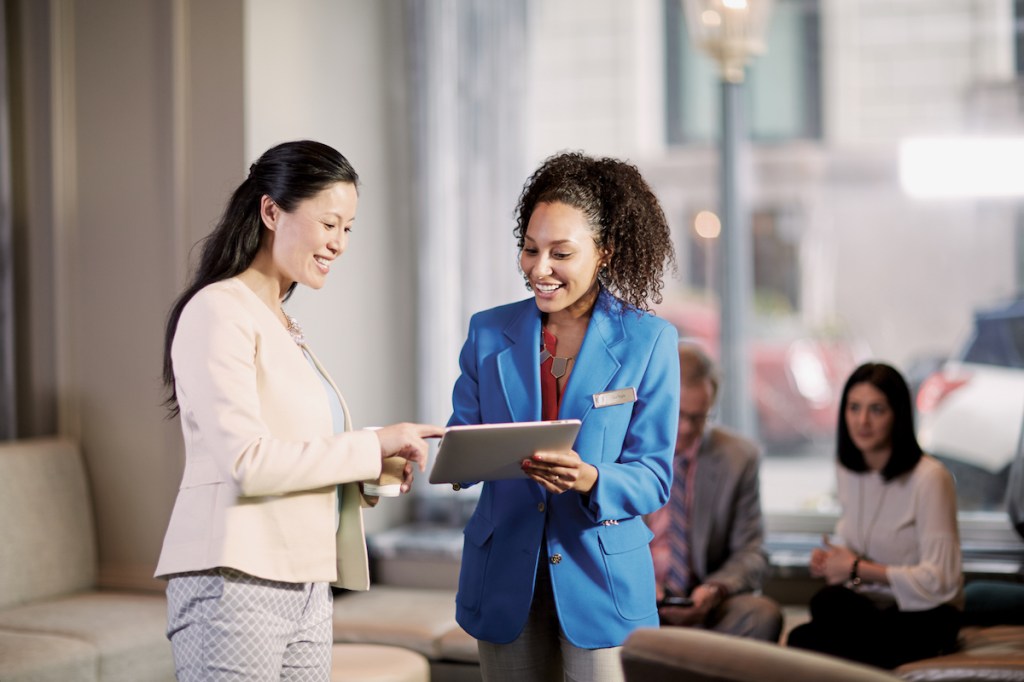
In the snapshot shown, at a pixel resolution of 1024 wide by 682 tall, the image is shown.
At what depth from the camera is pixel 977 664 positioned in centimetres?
277

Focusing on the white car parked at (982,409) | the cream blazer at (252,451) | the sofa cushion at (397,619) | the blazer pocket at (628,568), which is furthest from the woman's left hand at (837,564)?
the cream blazer at (252,451)

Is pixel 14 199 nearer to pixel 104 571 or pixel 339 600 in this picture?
pixel 104 571

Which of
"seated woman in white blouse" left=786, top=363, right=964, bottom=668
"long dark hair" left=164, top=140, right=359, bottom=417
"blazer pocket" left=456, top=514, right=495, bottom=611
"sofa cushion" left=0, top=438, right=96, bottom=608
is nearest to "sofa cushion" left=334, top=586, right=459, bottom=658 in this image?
"sofa cushion" left=0, top=438, right=96, bottom=608

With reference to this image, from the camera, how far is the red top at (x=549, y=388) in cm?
208

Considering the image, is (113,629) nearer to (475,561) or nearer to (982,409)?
(475,561)

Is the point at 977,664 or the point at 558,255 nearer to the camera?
the point at 558,255

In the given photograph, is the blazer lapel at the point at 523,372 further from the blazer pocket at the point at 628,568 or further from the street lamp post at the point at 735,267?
the street lamp post at the point at 735,267

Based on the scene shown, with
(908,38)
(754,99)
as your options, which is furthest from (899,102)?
(754,99)

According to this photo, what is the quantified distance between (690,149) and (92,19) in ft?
7.75

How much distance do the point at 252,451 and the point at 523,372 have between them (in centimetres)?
54

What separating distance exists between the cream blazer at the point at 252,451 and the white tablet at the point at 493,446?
136mm

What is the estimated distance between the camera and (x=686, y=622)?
3.24 m

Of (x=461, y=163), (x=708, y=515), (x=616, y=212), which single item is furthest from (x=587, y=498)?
(x=461, y=163)

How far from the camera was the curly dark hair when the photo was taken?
210 centimetres
